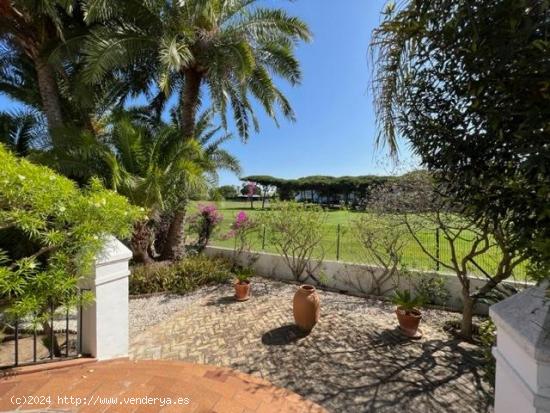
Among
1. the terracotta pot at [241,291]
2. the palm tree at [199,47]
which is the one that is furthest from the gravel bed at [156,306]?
the palm tree at [199,47]

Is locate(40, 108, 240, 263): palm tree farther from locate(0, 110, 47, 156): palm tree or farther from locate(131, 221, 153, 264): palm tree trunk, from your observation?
locate(0, 110, 47, 156): palm tree

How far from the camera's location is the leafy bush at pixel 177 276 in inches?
318

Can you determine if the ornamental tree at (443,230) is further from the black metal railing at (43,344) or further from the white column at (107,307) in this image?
the black metal railing at (43,344)

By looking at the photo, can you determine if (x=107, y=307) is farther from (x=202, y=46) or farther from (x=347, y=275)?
(x=202, y=46)

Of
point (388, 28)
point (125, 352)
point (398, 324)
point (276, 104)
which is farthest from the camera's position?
point (276, 104)

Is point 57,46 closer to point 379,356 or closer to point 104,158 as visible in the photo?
point 104,158

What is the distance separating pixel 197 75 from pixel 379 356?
935 centimetres

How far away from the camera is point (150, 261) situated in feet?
30.0

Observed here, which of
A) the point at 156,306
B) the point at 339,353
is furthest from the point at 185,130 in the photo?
the point at 339,353

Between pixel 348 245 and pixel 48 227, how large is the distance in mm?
7738

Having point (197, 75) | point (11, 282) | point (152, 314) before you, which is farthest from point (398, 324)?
point (197, 75)

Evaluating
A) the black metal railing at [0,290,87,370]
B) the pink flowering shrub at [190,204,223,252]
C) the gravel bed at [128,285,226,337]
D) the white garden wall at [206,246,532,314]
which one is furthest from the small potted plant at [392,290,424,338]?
the pink flowering shrub at [190,204,223,252]

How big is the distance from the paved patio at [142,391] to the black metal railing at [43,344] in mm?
392

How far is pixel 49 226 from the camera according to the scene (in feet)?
9.80
